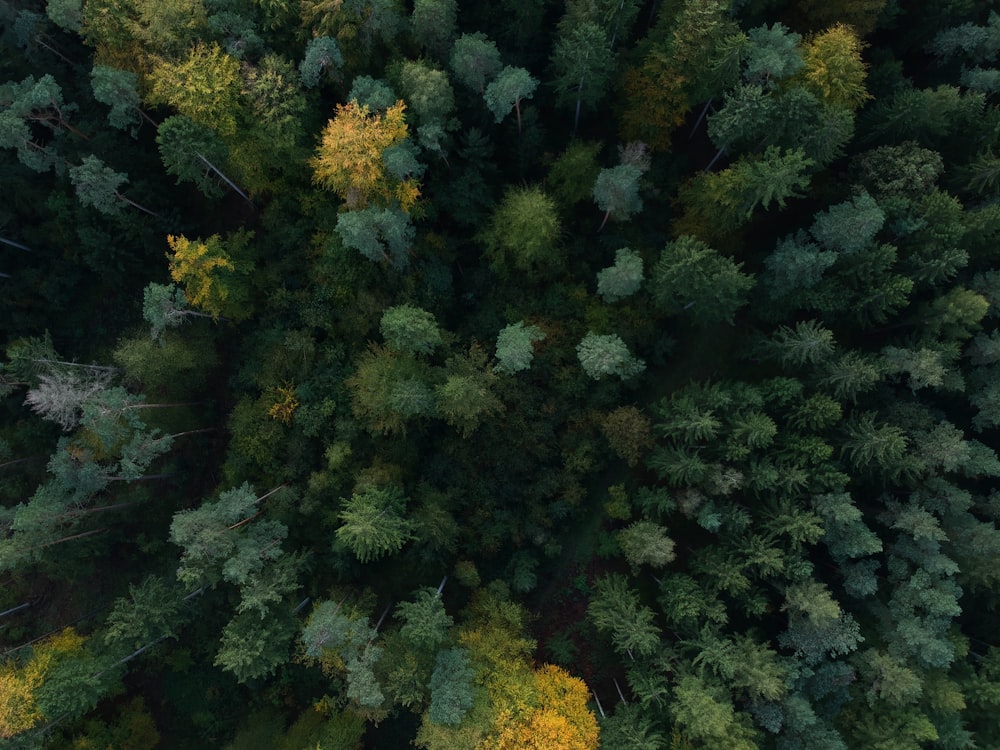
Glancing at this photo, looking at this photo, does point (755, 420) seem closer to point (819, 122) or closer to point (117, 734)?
point (819, 122)

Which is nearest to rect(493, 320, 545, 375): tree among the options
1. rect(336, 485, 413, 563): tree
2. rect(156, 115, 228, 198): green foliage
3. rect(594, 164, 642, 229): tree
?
rect(594, 164, 642, 229): tree

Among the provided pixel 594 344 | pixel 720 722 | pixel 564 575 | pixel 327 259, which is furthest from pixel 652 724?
pixel 327 259

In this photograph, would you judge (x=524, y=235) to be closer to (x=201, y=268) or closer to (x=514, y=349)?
(x=514, y=349)

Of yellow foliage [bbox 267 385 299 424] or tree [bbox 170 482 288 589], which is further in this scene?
yellow foliage [bbox 267 385 299 424]

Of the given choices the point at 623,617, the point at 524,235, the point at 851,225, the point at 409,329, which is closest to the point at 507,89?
the point at 524,235

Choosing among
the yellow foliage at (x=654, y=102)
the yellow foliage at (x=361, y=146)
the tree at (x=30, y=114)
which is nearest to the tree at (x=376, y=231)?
the yellow foliage at (x=361, y=146)

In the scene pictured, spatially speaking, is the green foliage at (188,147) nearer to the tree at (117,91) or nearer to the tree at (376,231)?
the tree at (117,91)

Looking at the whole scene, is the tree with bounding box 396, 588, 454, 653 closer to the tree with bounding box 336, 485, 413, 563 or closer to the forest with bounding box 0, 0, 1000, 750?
the forest with bounding box 0, 0, 1000, 750
